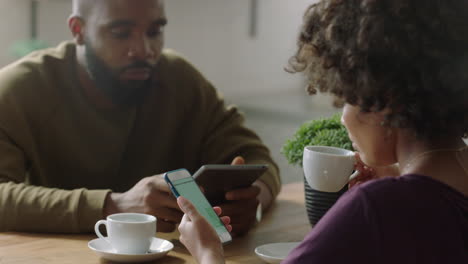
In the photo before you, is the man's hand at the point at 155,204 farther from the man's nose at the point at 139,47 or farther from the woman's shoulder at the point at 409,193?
the woman's shoulder at the point at 409,193

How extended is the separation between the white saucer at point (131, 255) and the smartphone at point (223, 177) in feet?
0.53

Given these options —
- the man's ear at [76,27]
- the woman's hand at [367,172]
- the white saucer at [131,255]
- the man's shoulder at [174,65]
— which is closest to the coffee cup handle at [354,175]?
the woman's hand at [367,172]

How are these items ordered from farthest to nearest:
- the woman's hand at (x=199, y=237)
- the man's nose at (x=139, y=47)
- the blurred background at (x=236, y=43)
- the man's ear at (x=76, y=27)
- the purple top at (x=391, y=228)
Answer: the blurred background at (x=236, y=43) < the man's ear at (x=76, y=27) < the man's nose at (x=139, y=47) < the woman's hand at (x=199, y=237) < the purple top at (x=391, y=228)

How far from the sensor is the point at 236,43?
8.67 m

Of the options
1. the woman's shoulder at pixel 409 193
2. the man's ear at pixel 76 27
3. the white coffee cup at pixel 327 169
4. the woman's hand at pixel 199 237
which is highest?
the man's ear at pixel 76 27

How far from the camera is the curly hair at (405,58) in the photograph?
3.11 feet

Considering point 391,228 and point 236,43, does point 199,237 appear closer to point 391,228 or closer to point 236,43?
point 391,228

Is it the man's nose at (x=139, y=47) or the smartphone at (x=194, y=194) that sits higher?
the man's nose at (x=139, y=47)

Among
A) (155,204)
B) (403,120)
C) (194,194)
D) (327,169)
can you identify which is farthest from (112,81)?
(403,120)

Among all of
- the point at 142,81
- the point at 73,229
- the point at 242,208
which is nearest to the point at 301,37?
the point at 242,208

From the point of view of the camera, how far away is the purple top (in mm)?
915

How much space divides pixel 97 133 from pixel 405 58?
4.23ft

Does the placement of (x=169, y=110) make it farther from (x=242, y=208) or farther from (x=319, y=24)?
(x=319, y=24)

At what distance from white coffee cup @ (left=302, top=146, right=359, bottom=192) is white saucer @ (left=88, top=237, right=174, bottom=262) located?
33 cm
